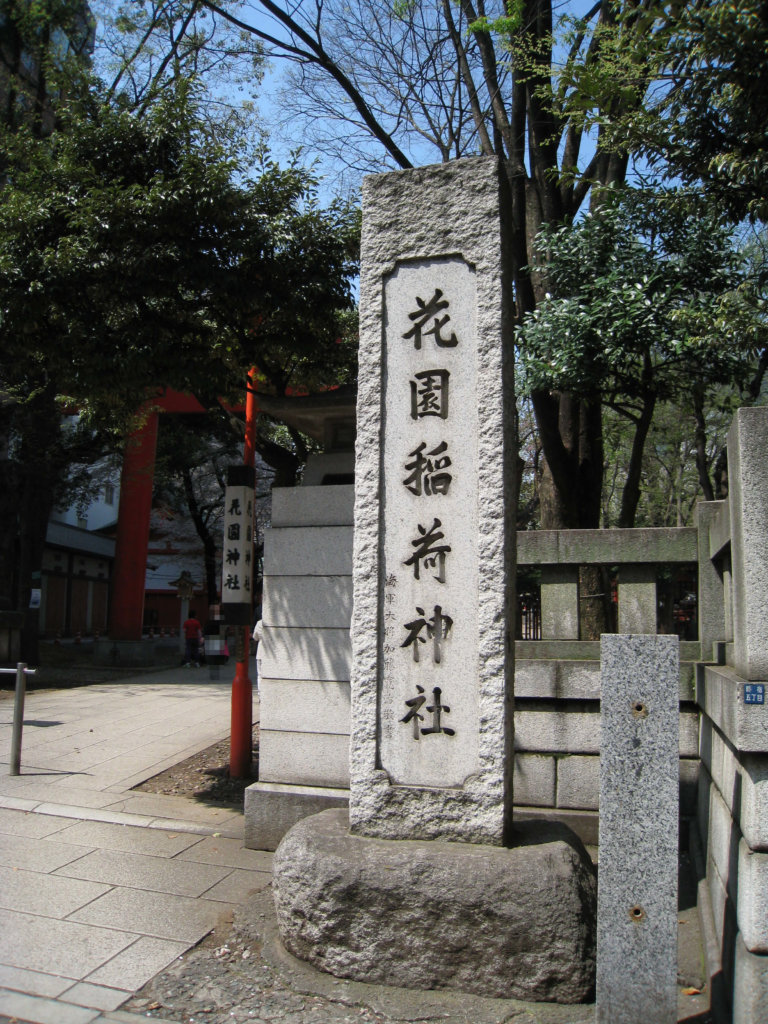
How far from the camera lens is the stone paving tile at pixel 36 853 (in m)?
5.47

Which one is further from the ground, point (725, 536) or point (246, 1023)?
point (725, 536)

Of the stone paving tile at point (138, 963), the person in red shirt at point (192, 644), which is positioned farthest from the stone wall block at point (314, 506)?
the person in red shirt at point (192, 644)

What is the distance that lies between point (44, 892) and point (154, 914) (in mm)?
803

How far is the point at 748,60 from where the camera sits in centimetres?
546

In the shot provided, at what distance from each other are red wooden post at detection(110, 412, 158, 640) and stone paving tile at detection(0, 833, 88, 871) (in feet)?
50.0

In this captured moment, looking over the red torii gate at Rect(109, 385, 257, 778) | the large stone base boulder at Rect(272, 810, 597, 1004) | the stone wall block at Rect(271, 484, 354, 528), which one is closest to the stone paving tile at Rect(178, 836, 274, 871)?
the large stone base boulder at Rect(272, 810, 597, 1004)

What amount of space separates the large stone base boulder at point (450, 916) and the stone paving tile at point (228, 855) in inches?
63.7

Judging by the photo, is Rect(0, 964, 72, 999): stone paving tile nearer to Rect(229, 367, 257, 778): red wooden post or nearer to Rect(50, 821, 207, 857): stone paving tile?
Rect(50, 821, 207, 857): stone paving tile

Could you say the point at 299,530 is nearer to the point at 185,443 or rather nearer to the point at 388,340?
the point at 388,340

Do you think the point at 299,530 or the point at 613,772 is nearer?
the point at 613,772

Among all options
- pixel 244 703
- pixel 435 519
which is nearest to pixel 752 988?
pixel 435 519

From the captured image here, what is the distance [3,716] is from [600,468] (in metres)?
8.66

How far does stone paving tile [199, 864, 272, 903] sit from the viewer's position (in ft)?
16.4

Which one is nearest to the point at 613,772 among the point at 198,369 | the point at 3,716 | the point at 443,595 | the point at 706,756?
the point at 443,595
